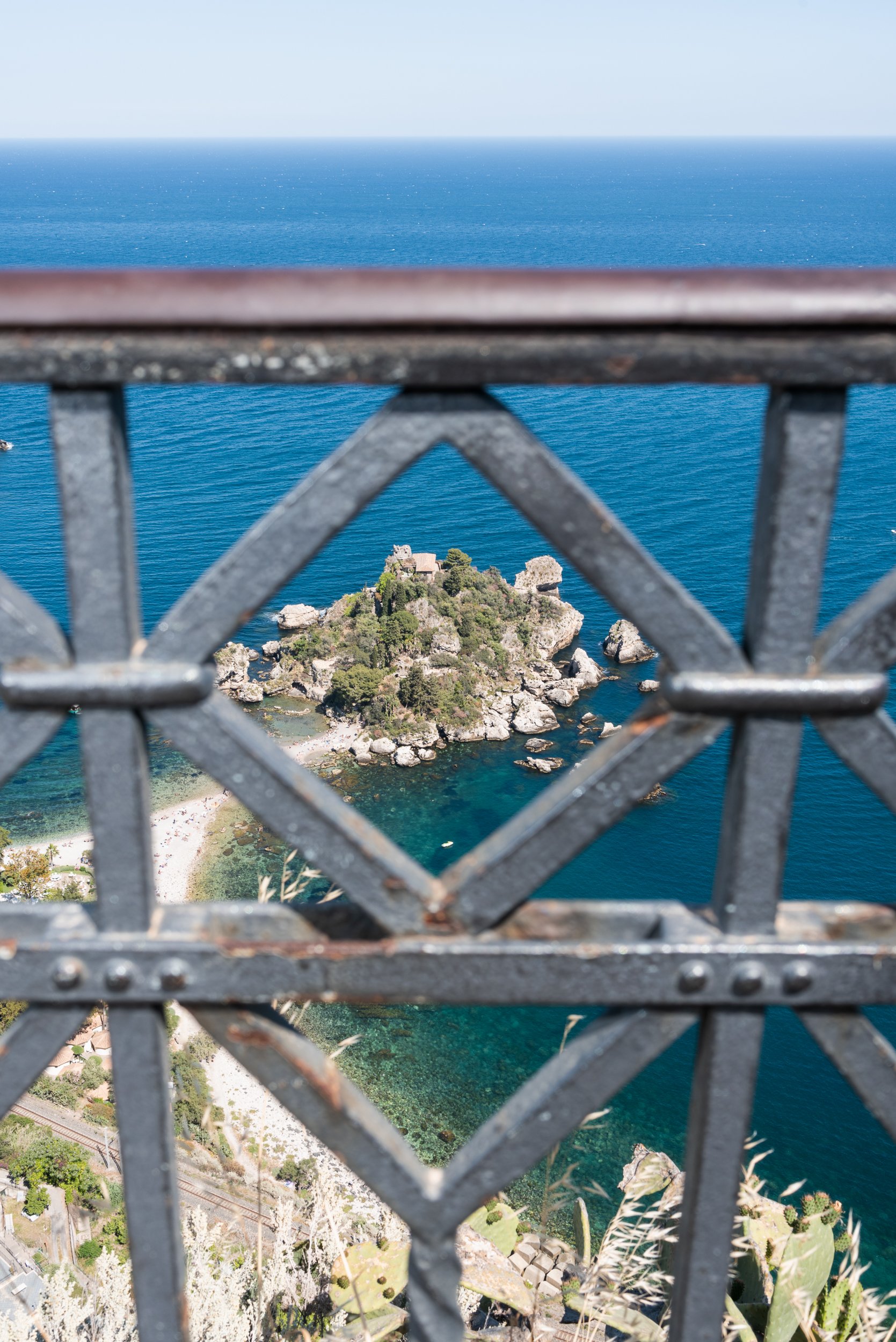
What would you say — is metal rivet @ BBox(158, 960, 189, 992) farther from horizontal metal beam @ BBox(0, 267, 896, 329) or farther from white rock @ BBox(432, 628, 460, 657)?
white rock @ BBox(432, 628, 460, 657)

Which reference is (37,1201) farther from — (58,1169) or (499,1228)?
(499,1228)

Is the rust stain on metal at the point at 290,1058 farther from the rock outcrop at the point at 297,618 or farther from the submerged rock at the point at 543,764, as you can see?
the rock outcrop at the point at 297,618

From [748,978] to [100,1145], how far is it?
21063 millimetres

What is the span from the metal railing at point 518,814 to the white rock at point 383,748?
109ft

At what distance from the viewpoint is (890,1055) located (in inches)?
52.1

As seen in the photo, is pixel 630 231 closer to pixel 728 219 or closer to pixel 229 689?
pixel 728 219

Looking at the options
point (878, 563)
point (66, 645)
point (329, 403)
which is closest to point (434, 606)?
point (878, 563)

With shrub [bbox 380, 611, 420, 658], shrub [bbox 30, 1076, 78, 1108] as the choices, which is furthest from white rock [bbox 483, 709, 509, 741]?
shrub [bbox 30, 1076, 78, 1108]

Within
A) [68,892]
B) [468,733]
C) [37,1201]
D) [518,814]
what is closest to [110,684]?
[518,814]

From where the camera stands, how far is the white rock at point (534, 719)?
116 ft

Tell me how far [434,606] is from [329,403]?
33.6 metres

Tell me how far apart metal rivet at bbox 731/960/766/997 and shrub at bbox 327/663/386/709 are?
34.5 meters

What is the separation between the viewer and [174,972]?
1269 millimetres

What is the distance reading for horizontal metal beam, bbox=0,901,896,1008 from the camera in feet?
4.12
